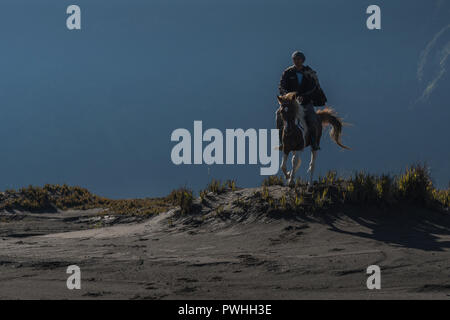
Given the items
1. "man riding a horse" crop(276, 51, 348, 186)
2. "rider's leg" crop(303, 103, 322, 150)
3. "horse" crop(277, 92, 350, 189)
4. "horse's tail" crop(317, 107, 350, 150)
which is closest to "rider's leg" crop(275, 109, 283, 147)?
"man riding a horse" crop(276, 51, 348, 186)

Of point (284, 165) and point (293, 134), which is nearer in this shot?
point (293, 134)

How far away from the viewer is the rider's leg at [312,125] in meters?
11.1

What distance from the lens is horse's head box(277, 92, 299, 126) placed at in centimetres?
1052

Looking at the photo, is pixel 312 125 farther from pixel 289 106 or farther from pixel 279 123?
pixel 289 106

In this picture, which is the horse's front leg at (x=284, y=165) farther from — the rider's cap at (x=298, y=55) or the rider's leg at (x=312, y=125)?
the rider's cap at (x=298, y=55)

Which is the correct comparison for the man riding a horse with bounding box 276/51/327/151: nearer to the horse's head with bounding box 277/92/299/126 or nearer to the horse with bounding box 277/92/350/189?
the horse with bounding box 277/92/350/189

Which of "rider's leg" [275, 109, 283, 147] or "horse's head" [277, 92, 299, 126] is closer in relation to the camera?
"horse's head" [277, 92, 299, 126]

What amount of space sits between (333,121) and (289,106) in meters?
2.05

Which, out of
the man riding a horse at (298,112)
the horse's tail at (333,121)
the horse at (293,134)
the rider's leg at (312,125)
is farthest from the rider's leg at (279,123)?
the horse's tail at (333,121)

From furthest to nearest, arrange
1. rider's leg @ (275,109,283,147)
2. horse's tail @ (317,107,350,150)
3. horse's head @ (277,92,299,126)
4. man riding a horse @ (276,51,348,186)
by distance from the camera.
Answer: horse's tail @ (317,107,350,150)
rider's leg @ (275,109,283,147)
man riding a horse @ (276,51,348,186)
horse's head @ (277,92,299,126)

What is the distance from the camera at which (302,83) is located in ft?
37.3

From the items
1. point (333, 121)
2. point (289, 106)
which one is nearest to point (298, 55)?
point (289, 106)

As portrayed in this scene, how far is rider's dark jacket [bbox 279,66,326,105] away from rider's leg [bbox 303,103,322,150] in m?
0.27

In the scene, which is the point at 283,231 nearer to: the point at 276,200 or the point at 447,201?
the point at 276,200
